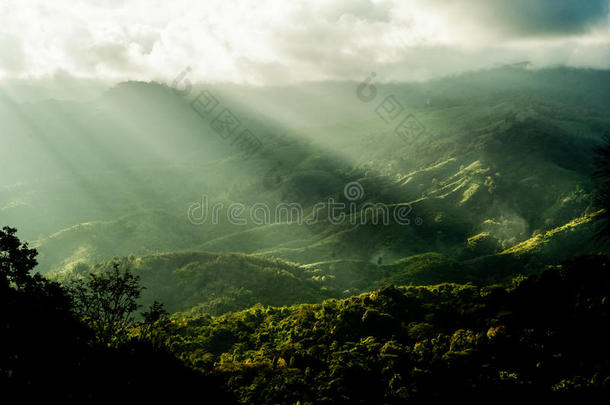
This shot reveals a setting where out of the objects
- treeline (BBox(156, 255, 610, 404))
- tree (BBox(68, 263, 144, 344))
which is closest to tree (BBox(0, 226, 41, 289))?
tree (BBox(68, 263, 144, 344))

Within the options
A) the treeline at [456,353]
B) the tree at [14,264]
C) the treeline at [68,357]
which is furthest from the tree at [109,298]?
the treeline at [456,353]

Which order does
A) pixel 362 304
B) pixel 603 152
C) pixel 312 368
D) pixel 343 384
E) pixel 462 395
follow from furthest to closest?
pixel 362 304
pixel 312 368
pixel 343 384
pixel 462 395
pixel 603 152

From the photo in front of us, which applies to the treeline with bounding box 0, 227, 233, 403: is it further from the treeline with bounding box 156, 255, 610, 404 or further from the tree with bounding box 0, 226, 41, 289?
the treeline with bounding box 156, 255, 610, 404

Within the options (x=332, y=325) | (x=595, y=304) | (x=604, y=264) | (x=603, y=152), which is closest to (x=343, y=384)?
(x=332, y=325)

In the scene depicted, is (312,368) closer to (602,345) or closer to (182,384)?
(182,384)

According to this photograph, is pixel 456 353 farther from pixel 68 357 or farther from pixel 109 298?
pixel 68 357

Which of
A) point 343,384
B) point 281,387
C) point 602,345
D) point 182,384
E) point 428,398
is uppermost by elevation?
point 182,384

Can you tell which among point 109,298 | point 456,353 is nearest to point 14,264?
point 109,298

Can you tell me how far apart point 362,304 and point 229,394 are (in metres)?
53.2

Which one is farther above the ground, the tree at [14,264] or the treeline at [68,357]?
the tree at [14,264]

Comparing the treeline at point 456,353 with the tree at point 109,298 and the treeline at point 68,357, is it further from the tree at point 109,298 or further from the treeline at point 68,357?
the tree at point 109,298

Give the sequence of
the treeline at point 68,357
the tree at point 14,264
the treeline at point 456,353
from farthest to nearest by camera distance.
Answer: the tree at point 14,264 → the treeline at point 456,353 → the treeline at point 68,357

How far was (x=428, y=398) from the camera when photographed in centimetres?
6631

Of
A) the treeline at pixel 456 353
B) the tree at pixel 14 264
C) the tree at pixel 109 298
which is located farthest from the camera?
the tree at pixel 14 264
